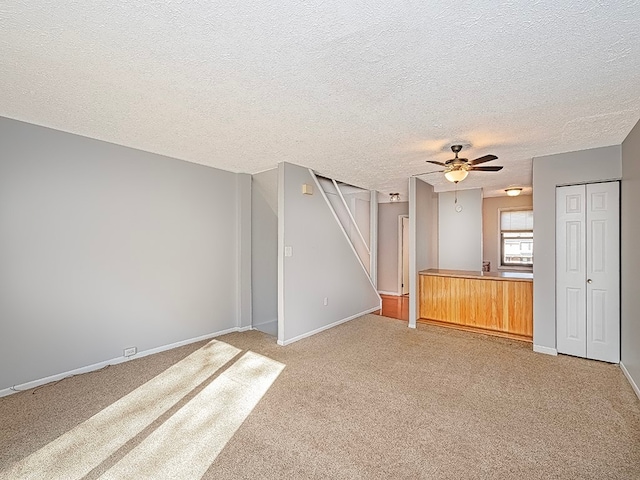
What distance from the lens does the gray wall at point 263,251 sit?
16.3 ft

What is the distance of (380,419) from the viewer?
7.89ft

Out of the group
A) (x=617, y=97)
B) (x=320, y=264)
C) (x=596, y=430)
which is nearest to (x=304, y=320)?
(x=320, y=264)

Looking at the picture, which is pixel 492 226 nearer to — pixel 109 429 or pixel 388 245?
pixel 388 245

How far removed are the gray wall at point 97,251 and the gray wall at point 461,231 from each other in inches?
171

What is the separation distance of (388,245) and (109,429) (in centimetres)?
678

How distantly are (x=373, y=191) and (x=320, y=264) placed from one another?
2471 mm

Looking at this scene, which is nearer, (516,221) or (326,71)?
(326,71)

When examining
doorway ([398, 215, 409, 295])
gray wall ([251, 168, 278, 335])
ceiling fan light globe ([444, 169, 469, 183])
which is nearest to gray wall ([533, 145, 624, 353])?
ceiling fan light globe ([444, 169, 469, 183])

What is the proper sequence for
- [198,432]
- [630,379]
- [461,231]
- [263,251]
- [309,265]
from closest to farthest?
[198,432] < [630,379] < [309,265] < [263,251] < [461,231]

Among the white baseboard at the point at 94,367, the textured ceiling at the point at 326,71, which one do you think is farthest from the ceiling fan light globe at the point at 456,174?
the white baseboard at the point at 94,367

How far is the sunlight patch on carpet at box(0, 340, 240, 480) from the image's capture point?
186cm

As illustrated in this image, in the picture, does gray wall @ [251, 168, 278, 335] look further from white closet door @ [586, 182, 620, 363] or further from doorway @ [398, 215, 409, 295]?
white closet door @ [586, 182, 620, 363]

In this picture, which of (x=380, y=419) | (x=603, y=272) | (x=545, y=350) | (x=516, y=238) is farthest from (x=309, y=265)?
(x=516, y=238)

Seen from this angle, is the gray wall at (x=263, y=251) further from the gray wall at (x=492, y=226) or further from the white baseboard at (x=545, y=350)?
the gray wall at (x=492, y=226)
